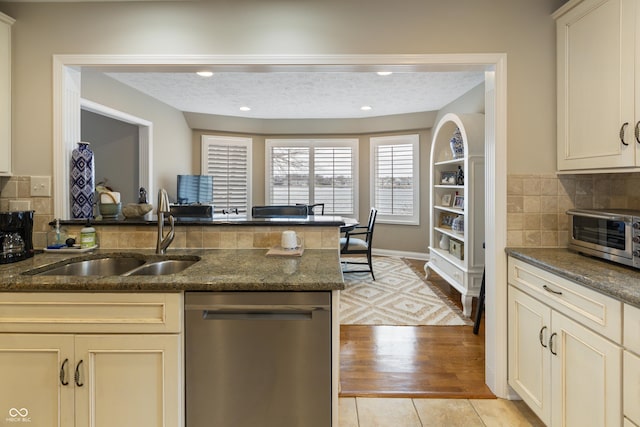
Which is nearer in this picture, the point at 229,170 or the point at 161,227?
the point at 161,227

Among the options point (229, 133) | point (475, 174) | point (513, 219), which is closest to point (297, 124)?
point (229, 133)

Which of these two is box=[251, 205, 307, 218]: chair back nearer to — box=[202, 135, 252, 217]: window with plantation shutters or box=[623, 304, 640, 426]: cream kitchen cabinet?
box=[202, 135, 252, 217]: window with plantation shutters

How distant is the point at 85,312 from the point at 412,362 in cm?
205

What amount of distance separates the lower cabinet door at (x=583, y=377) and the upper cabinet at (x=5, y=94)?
3091 mm

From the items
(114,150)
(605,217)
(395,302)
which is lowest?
(395,302)

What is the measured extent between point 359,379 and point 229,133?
16.3 ft

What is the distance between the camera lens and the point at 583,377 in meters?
1.39

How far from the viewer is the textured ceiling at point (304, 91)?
388 centimetres

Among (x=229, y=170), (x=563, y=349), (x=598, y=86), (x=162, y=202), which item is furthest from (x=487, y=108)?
(x=229, y=170)

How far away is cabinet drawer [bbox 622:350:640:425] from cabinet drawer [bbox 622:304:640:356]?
0.03 meters

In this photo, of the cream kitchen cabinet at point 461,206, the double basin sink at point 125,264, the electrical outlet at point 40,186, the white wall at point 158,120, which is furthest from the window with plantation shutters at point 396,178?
the electrical outlet at point 40,186

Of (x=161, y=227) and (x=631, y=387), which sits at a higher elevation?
(x=161, y=227)

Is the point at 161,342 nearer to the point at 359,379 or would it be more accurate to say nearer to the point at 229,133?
the point at 359,379

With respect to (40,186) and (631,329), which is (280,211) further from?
(631,329)
